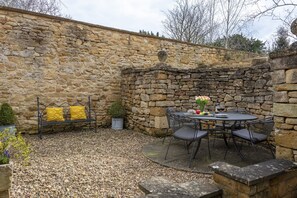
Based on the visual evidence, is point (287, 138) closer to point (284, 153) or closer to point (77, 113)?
point (284, 153)

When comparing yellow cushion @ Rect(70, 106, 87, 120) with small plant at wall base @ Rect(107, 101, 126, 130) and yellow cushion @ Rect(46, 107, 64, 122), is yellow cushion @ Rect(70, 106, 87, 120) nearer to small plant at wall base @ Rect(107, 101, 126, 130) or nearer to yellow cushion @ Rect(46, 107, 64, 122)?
yellow cushion @ Rect(46, 107, 64, 122)

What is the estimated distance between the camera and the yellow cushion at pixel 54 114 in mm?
4795

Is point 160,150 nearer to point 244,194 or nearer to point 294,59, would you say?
point 244,194

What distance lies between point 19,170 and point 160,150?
217 centimetres

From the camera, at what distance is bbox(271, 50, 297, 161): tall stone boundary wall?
205cm

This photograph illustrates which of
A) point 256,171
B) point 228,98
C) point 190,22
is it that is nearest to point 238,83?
point 228,98

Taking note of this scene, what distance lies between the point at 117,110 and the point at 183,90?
1.91m

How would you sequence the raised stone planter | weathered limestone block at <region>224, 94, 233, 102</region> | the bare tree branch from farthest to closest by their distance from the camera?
the bare tree branch → weathered limestone block at <region>224, 94, 233, 102</region> → the raised stone planter

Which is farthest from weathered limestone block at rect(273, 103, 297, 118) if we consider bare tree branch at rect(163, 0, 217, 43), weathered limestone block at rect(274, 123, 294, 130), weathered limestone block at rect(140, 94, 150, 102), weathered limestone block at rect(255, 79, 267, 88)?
bare tree branch at rect(163, 0, 217, 43)

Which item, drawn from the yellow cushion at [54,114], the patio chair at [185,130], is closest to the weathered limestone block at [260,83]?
the patio chair at [185,130]

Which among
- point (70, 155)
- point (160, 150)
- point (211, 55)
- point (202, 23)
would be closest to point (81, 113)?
point (70, 155)

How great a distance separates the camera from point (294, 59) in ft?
6.66

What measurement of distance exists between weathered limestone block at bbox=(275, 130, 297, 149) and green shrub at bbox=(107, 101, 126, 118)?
13.5 feet

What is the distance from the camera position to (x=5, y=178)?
5.50ft
